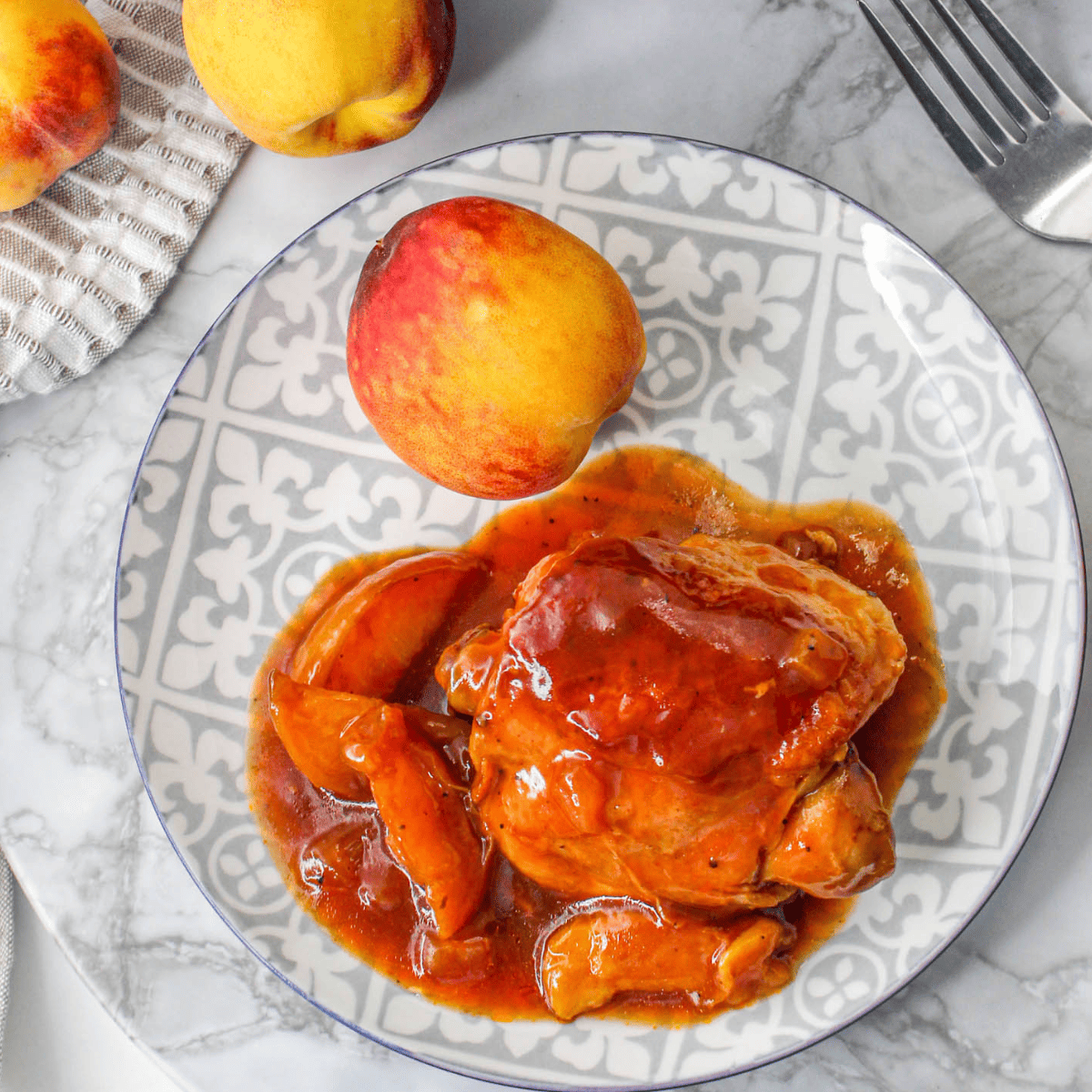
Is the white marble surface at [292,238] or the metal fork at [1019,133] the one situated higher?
the metal fork at [1019,133]

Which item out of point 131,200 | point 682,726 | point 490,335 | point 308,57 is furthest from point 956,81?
point 131,200

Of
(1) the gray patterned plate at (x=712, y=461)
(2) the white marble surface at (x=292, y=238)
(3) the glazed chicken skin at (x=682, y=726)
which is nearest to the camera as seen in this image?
(3) the glazed chicken skin at (x=682, y=726)

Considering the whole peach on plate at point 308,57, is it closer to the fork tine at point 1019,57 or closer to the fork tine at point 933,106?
the fork tine at point 933,106

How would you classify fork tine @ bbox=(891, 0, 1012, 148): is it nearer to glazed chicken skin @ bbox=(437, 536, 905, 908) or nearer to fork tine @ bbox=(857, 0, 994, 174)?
fork tine @ bbox=(857, 0, 994, 174)

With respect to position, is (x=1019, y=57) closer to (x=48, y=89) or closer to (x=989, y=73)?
(x=989, y=73)

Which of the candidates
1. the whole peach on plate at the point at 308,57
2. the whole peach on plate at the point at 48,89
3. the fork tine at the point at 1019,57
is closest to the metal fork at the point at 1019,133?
the fork tine at the point at 1019,57

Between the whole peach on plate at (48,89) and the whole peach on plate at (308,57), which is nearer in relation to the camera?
the whole peach on plate at (308,57)

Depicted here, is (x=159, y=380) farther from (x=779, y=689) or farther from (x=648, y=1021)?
(x=648, y=1021)
